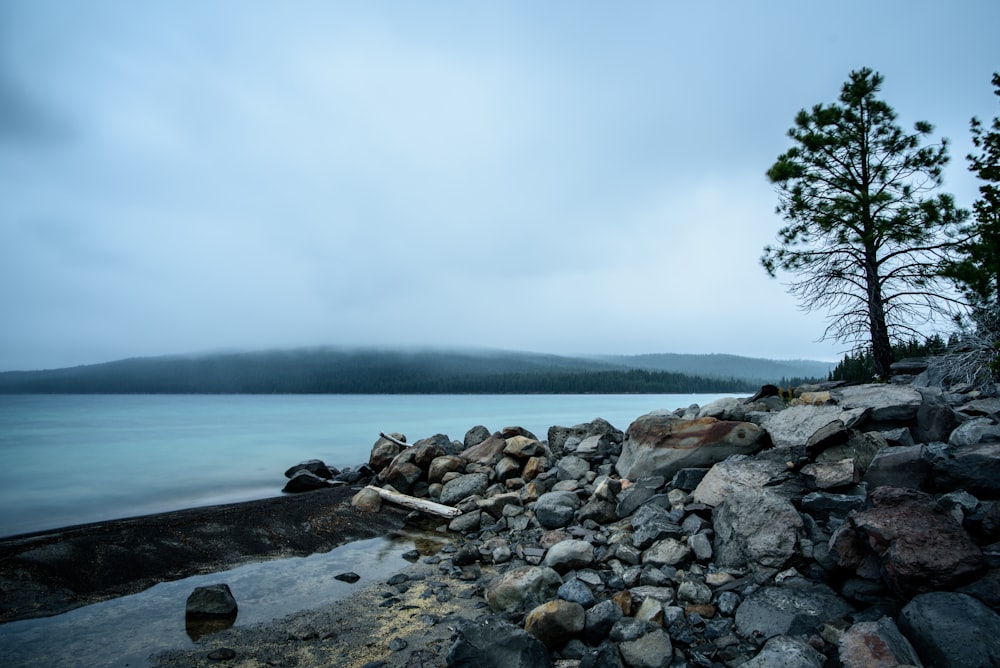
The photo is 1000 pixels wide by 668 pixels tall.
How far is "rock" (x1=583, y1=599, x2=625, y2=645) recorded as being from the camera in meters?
5.88

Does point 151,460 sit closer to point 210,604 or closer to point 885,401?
point 210,604

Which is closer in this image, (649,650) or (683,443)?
(649,650)

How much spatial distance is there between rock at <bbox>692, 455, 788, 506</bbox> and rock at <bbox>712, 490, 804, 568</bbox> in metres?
0.82

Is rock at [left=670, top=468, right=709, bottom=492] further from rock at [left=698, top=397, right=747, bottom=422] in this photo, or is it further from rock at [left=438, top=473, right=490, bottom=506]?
rock at [left=438, top=473, right=490, bottom=506]

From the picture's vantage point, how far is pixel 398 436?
20.9m

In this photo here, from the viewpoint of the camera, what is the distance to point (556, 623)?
5.80 meters

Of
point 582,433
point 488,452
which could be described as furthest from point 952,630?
point 488,452

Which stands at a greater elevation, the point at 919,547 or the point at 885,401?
the point at 885,401

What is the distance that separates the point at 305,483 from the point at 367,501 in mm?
5527

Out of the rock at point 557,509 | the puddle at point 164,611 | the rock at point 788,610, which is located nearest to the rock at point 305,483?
the puddle at point 164,611

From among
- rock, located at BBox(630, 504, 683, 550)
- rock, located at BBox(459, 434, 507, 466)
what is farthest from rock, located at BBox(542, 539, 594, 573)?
rock, located at BBox(459, 434, 507, 466)

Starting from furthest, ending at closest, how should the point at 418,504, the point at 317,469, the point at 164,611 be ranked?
1. the point at 317,469
2. the point at 418,504
3. the point at 164,611

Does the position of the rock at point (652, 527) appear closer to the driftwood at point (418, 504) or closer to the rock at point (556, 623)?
the rock at point (556, 623)

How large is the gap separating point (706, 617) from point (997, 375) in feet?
37.7
